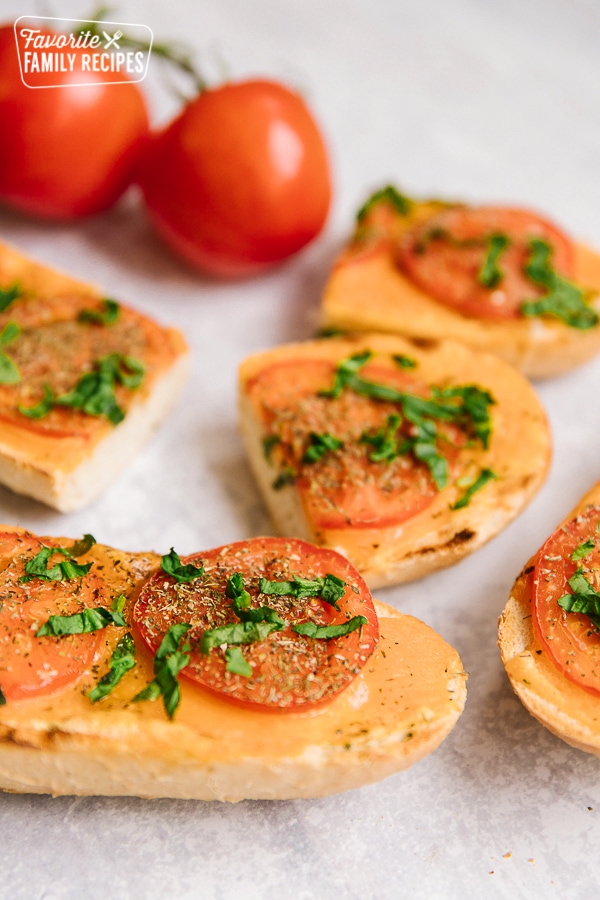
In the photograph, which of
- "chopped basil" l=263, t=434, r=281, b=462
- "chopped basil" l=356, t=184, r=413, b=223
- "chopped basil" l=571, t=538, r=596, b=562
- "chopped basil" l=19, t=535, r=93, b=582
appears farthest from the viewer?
"chopped basil" l=356, t=184, r=413, b=223

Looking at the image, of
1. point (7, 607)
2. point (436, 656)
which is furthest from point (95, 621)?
point (436, 656)

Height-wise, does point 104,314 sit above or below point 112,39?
below

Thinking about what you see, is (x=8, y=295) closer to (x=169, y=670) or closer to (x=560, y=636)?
(x=169, y=670)

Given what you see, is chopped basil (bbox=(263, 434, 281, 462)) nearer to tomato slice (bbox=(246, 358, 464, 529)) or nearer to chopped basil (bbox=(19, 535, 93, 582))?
tomato slice (bbox=(246, 358, 464, 529))

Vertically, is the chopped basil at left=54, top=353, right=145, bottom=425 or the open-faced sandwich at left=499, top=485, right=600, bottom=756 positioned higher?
the open-faced sandwich at left=499, top=485, right=600, bottom=756

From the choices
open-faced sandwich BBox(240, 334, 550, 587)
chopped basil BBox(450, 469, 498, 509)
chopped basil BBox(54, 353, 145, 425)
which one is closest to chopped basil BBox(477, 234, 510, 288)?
open-faced sandwich BBox(240, 334, 550, 587)

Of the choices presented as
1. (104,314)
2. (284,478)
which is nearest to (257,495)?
(284,478)

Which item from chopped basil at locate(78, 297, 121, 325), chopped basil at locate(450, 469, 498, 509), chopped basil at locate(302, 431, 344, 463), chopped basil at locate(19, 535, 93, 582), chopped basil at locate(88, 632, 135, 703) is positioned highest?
chopped basil at locate(450, 469, 498, 509)
